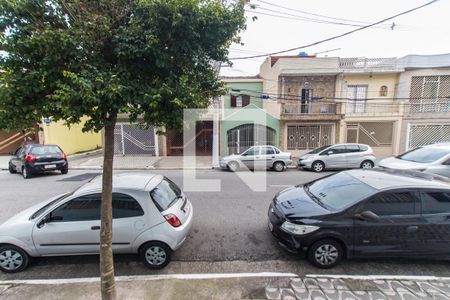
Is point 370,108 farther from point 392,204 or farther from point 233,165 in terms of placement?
point 392,204

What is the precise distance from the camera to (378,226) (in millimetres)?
3098

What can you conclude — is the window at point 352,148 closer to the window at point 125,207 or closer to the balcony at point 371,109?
the balcony at point 371,109

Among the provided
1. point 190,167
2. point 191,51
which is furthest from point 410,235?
point 190,167

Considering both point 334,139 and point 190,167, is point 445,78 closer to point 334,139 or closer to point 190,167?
point 334,139

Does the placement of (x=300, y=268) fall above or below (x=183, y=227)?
below

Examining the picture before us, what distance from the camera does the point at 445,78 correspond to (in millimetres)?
13594

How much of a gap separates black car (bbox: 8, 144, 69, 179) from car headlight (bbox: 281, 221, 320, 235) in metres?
10.4

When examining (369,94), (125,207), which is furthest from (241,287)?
(369,94)

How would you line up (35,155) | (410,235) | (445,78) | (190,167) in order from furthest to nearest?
(445,78)
(190,167)
(35,155)
(410,235)

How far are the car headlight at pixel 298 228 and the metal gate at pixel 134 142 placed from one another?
1285 centimetres

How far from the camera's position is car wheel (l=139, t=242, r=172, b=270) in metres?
3.16

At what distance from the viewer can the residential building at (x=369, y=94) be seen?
13.6 m

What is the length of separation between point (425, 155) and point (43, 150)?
48.4 feet

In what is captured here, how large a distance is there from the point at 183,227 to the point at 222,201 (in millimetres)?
2719
